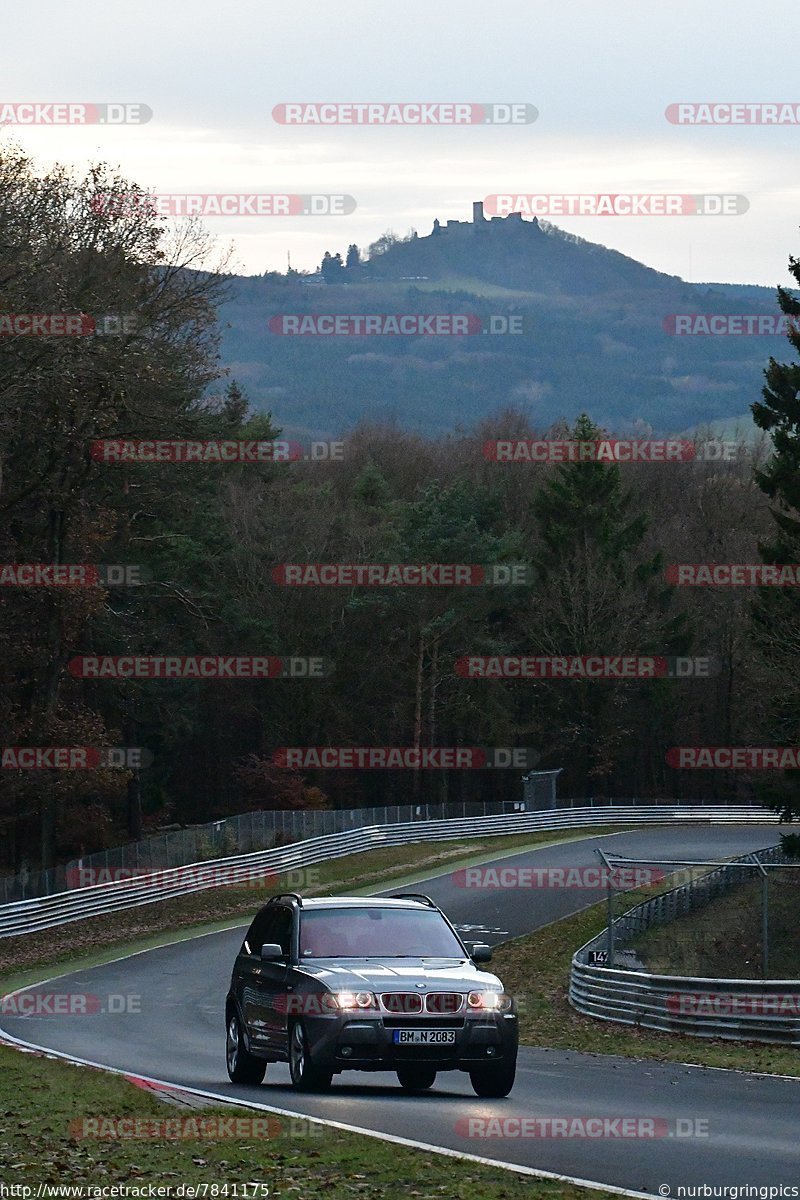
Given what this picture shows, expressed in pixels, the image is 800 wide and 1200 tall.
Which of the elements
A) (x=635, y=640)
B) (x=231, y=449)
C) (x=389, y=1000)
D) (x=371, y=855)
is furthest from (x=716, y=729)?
(x=389, y=1000)

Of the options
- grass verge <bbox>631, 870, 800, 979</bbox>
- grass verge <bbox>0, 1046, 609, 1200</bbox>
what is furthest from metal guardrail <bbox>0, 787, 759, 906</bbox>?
grass verge <bbox>0, 1046, 609, 1200</bbox>

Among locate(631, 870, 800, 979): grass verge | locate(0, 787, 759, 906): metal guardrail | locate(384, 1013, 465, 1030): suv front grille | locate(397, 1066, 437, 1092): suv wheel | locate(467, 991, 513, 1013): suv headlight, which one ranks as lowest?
locate(631, 870, 800, 979): grass verge

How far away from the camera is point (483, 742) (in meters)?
78.4

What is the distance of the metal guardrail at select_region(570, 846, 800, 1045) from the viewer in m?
21.1

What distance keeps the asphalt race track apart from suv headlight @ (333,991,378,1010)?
77 cm

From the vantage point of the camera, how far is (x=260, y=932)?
52.7 ft

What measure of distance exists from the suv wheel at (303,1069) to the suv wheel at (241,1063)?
109 cm

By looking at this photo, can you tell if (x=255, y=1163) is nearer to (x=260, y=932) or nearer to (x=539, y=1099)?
(x=539, y=1099)

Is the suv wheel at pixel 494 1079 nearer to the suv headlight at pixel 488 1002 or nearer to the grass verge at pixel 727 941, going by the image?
the suv headlight at pixel 488 1002

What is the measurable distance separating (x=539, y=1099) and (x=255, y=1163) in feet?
14.4

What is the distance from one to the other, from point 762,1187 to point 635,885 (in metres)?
37.0

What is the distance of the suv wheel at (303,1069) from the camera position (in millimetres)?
13656

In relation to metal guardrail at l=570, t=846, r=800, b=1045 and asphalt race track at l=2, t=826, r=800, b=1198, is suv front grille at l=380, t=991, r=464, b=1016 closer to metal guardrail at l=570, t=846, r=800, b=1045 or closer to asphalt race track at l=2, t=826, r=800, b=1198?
asphalt race track at l=2, t=826, r=800, b=1198

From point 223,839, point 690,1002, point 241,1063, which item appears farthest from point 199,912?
point 241,1063
